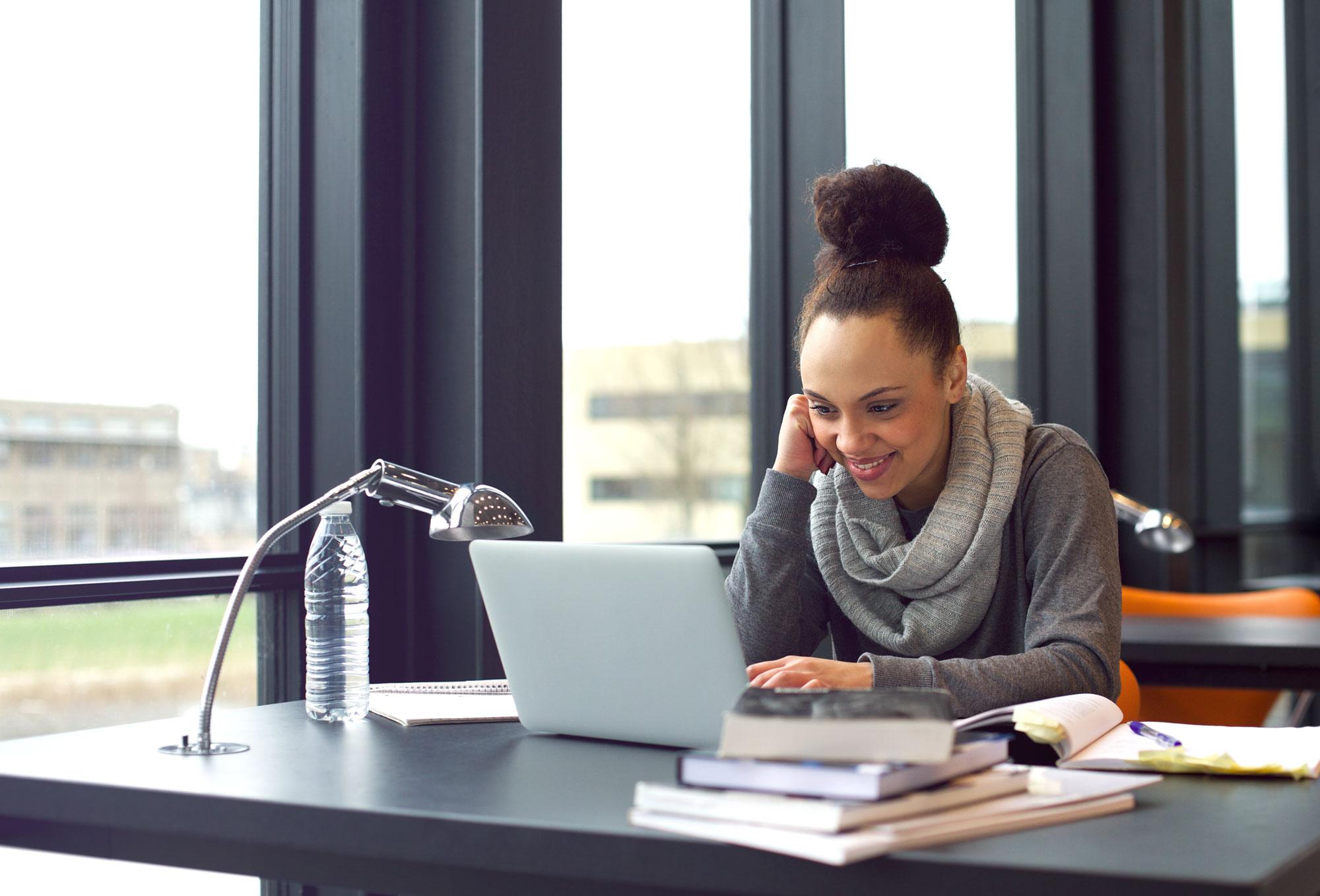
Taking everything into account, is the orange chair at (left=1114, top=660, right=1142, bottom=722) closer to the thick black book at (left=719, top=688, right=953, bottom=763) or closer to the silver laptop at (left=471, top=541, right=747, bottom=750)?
the silver laptop at (left=471, top=541, right=747, bottom=750)

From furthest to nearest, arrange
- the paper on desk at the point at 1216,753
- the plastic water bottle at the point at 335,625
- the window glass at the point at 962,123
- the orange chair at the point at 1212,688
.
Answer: the window glass at the point at 962,123
the orange chair at the point at 1212,688
the plastic water bottle at the point at 335,625
the paper on desk at the point at 1216,753

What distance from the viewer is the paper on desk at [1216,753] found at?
1210 mm

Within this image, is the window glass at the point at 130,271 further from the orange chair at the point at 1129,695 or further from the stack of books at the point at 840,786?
the orange chair at the point at 1129,695

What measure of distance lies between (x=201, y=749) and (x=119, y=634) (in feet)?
2.02

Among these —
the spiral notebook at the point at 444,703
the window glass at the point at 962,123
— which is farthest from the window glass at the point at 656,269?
the spiral notebook at the point at 444,703

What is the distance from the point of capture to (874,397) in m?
1.75

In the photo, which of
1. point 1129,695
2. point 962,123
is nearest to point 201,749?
point 1129,695

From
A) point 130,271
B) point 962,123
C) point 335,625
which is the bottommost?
point 335,625

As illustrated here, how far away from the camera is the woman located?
1.71 meters

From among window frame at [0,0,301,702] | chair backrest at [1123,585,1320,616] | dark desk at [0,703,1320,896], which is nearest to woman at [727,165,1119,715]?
dark desk at [0,703,1320,896]

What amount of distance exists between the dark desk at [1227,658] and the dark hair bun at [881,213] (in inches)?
40.6

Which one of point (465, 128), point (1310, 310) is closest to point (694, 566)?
point (465, 128)

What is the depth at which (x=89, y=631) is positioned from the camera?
1.86 m

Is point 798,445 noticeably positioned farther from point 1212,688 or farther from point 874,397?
point 1212,688
